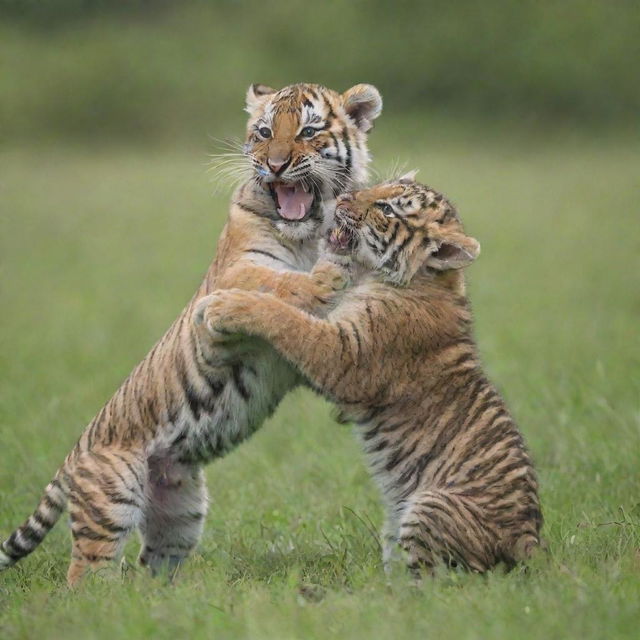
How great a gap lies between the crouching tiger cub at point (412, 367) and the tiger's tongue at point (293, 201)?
24 centimetres

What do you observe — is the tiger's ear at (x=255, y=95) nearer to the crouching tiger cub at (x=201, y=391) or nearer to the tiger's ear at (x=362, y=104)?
the crouching tiger cub at (x=201, y=391)

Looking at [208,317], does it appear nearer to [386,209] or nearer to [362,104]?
[386,209]

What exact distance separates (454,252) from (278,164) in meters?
0.87

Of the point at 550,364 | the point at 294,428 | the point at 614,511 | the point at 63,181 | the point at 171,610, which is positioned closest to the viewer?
the point at 171,610

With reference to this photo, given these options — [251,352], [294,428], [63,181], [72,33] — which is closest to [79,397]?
[294,428]

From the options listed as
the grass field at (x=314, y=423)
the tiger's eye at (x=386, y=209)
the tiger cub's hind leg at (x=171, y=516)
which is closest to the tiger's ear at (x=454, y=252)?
the tiger's eye at (x=386, y=209)

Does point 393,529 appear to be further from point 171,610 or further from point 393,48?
point 393,48

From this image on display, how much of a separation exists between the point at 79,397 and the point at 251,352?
4155 mm

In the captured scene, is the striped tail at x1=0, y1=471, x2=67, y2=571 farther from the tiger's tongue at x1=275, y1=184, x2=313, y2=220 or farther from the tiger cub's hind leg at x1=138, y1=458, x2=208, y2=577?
the tiger's tongue at x1=275, y1=184, x2=313, y2=220

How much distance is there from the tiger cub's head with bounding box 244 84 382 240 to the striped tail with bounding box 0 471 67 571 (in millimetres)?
1490

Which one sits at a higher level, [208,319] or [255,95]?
[255,95]

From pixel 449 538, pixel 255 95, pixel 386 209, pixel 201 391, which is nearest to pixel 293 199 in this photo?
pixel 386 209

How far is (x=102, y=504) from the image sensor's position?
16.8ft

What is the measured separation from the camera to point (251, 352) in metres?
5.34
